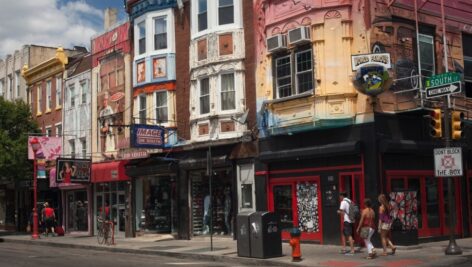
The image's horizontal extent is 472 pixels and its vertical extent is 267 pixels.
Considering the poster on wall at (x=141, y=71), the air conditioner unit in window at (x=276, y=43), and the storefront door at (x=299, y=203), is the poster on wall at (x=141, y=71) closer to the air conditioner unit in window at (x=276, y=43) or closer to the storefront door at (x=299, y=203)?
the air conditioner unit in window at (x=276, y=43)

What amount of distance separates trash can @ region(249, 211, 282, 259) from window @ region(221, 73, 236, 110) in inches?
296

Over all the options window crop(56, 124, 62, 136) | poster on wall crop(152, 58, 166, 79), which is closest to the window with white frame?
poster on wall crop(152, 58, 166, 79)

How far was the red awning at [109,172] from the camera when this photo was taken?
92.8ft

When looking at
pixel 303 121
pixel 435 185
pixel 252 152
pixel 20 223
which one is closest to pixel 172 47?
pixel 252 152

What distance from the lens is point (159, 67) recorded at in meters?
26.5

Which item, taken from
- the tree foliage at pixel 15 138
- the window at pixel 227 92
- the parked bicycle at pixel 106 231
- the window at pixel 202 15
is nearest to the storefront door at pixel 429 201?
the window at pixel 227 92

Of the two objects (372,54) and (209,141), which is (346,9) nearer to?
(372,54)

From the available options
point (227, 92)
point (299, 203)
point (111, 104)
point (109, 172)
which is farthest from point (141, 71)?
point (299, 203)

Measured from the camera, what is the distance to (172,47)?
1033 inches

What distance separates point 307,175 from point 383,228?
15.5 ft

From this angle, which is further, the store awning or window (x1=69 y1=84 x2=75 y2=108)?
window (x1=69 y1=84 x2=75 y2=108)

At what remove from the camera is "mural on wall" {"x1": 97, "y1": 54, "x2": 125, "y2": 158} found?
29469 mm

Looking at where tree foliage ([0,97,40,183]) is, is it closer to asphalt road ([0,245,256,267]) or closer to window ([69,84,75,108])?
window ([69,84,75,108])

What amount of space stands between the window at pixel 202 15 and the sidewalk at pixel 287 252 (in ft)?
28.1
